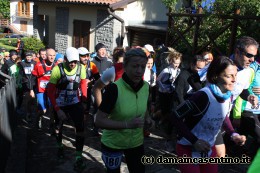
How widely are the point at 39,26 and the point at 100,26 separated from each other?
8.39m

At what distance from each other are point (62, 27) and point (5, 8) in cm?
4910

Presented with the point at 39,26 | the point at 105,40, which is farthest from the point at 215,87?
the point at 39,26

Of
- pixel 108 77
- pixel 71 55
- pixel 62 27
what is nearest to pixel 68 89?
pixel 71 55

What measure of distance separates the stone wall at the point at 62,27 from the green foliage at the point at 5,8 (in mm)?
47077

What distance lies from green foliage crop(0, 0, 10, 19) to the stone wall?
4708 cm

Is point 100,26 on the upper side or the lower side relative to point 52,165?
upper

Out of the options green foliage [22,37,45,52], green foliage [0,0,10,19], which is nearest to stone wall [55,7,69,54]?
green foliage [22,37,45,52]

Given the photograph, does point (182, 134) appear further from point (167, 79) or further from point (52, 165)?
point (167, 79)

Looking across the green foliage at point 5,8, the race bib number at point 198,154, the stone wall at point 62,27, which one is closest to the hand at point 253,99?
the race bib number at point 198,154

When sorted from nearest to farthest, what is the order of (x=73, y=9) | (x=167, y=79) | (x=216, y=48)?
(x=167, y=79) < (x=216, y=48) < (x=73, y=9)

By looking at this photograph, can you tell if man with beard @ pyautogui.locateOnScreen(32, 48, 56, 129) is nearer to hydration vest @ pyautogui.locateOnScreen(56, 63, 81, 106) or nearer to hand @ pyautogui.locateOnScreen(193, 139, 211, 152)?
hydration vest @ pyautogui.locateOnScreen(56, 63, 81, 106)

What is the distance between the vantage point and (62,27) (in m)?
19.6

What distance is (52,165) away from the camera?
538cm

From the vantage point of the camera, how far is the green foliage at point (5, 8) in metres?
62.5
